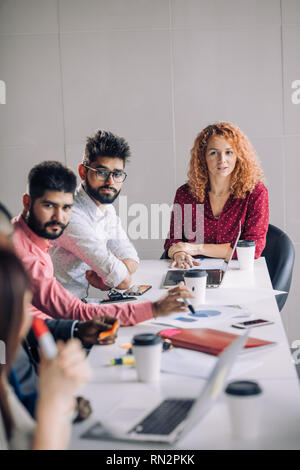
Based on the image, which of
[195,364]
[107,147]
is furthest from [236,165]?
[195,364]

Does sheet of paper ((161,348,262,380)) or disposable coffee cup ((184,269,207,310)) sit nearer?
sheet of paper ((161,348,262,380))

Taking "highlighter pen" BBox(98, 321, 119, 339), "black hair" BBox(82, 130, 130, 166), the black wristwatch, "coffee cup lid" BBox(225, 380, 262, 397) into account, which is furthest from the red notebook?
"black hair" BBox(82, 130, 130, 166)

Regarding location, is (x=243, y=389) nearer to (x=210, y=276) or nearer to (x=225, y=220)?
(x=210, y=276)

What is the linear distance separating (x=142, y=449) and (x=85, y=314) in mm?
859

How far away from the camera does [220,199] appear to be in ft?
10.9

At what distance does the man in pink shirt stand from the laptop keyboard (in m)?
0.60

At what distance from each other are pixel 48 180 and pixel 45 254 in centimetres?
27

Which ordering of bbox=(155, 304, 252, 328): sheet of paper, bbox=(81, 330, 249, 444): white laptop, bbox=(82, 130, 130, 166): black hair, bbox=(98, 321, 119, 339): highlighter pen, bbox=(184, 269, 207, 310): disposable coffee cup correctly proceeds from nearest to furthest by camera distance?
1. bbox=(81, 330, 249, 444): white laptop
2. bbox=(98, 321, 119, 339): highlighter pen
3. bbox=(155, 304, 252, 328): sheet of paper
4. bbox=(184, 269, 207, 310): disposable coffee cup
5. bbox=(82, 130, 130, 166): black hair

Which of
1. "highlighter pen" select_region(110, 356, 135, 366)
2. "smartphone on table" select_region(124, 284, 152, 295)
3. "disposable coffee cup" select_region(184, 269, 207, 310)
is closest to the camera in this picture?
"highlighter pen" select_region(110, 356, 135, 366)

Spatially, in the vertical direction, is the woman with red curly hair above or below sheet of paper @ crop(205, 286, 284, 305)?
above

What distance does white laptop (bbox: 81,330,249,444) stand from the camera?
1.00 meters

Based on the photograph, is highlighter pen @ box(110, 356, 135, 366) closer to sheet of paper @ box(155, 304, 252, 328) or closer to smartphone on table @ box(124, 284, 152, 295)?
sheet of paper @ box(155, 304, 252, 328)

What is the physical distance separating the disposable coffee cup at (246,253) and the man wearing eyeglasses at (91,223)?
52 cm

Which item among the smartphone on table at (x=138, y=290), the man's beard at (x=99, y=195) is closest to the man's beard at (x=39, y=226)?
the smartphone on table at (x=138, y=290)
